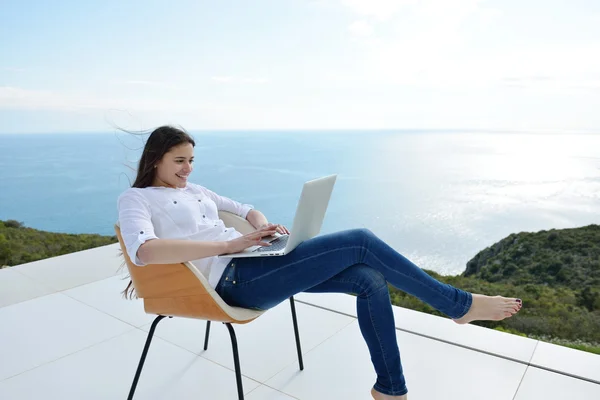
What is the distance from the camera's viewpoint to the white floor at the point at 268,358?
5.91ft

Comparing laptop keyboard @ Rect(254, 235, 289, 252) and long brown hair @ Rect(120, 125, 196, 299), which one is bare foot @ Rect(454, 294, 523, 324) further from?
long brown hair @ Rect(120, 125, 196, 299)

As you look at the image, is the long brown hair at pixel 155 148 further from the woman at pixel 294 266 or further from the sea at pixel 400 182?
the sea at pixel 400 182

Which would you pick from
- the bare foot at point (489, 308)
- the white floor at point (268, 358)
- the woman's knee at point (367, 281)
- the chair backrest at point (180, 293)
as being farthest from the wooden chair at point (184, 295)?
the bare foot at point (489, 308)

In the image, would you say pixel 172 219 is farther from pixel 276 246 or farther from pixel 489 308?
pixel 489 308

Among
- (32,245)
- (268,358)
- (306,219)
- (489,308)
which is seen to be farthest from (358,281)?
(32,245)

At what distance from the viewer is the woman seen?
141 centimetres

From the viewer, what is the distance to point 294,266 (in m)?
1.44

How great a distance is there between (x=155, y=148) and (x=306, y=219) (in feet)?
1.95

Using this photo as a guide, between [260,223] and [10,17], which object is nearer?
[260,223]

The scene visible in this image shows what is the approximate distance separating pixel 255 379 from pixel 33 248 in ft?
11.2

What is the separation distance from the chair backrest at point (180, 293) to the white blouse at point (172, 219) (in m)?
0.07

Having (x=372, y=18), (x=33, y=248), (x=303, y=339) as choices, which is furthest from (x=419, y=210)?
(x=303, y=339)

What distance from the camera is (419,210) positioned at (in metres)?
12.2

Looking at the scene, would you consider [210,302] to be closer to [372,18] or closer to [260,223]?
[260,223]
